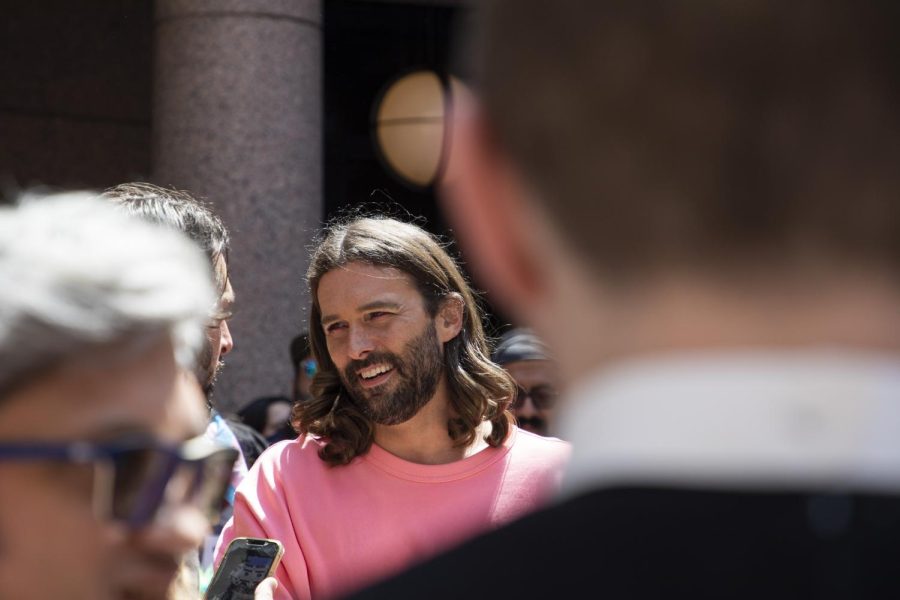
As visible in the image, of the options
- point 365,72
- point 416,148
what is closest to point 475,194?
point 416,148

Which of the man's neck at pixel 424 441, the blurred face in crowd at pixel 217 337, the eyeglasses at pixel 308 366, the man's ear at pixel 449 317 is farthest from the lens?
the eyeglasses at pixel 308 366

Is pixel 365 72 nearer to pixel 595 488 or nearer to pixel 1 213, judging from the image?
pixel 1 213

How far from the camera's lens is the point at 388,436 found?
3816mm

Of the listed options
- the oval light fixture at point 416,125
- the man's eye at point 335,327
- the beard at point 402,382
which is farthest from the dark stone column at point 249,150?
the beard at point 402,382

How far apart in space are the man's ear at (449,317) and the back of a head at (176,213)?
29.4 inches

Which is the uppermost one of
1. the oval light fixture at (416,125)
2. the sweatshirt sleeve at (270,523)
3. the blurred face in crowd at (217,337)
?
the oval light fixture at (416,125)

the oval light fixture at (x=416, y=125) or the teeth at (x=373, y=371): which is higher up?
Answer: the oval light fixture at (x=416, y=125)

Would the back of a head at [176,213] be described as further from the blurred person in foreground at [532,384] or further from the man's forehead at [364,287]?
the blurred person in foreground at [532,384]

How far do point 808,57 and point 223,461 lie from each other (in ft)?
2.77

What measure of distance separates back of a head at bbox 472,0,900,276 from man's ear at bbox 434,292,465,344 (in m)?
3.21

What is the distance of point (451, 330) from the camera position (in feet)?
13.3

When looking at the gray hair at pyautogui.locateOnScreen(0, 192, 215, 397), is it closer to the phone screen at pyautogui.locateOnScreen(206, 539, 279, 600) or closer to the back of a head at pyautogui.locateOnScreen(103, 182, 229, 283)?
the phone screen at pyautogui.locateOnScreen(206, 539, 279, 600)

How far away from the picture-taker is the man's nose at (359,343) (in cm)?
388

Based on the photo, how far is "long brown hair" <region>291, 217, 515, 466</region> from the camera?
3.83 meters
